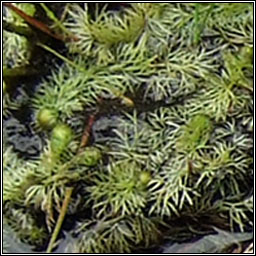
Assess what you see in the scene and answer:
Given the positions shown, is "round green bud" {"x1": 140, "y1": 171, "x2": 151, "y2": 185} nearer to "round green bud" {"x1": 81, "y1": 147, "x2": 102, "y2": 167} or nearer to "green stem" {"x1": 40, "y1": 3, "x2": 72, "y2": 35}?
"round green bud" {"x1": 81, "y1": 147, "x2": 102, "y2": 167}

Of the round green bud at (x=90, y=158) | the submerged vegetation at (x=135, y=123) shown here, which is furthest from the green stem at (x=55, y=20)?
the round green bud at (x=90, y=158)

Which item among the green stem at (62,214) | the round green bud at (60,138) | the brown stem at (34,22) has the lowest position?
the green stem at (62,214)

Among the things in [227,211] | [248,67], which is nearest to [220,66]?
[248,67]

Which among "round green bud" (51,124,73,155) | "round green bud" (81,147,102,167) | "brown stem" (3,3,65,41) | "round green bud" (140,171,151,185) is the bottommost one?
"round green bud" (140,171,151,185)

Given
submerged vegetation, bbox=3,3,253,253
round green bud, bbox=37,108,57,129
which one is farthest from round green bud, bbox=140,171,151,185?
round green bud, bbox=37,108,57,129

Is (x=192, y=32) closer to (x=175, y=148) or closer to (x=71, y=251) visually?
(x=175, y=148)

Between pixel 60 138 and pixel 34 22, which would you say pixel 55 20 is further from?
pixel 60 138

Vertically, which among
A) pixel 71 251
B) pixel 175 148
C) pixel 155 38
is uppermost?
pixel 155 38

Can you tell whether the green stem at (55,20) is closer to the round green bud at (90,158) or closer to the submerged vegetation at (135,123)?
the submerged vegetation at (135,123)
